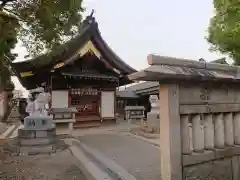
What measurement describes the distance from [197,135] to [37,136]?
651 cm

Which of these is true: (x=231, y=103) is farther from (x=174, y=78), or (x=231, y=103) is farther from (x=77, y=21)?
(x=77, y=21)

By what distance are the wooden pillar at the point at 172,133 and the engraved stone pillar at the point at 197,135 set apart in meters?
0.35

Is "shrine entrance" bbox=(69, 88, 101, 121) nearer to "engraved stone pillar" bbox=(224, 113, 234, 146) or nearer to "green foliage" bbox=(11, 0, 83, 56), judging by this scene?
"green foliage" bbox=(11, 0, 83, 56)

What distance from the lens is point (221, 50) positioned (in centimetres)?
1272

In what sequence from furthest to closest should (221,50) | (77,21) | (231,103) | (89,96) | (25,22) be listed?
(89,96) → (221,50) → (77,21) → (25,22) → (231,103)

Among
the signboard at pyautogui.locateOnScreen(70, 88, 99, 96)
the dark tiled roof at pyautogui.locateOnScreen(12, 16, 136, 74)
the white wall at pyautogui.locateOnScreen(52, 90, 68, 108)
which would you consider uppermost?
the dark tiled roof at pyautogui.locateOnScreen(12, 16, 136, 74)

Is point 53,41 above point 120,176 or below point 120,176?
above

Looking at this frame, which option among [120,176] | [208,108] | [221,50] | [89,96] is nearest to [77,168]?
[120,176]

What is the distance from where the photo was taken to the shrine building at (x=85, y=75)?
50.2ft

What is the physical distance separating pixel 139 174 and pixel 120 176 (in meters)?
0.44

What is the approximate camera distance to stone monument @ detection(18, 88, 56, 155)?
8153 mm

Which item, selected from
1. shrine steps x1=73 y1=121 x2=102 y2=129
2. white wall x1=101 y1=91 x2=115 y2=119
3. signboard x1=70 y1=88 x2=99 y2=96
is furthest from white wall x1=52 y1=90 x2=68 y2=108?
white wall x1=101 y1=91 x2=115 y2=119

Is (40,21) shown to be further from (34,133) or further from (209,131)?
(209,131)

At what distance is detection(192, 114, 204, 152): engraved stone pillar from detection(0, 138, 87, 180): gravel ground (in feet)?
8.77
